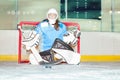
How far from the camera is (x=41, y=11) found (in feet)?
29.0

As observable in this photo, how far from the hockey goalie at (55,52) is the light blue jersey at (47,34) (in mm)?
75

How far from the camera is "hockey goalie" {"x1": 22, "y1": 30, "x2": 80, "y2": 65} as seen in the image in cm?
699

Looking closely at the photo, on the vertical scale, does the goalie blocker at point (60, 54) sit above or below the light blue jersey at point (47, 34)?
below

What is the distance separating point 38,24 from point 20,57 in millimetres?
763

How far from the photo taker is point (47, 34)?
280 inches

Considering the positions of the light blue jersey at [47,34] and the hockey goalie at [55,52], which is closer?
the hockey goalie at [55,52]

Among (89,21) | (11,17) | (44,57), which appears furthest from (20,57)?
(89,21)

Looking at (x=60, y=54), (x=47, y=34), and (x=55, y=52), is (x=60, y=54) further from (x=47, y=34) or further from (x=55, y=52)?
(x=47, y=34)

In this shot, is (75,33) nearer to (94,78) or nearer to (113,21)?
(113,21)

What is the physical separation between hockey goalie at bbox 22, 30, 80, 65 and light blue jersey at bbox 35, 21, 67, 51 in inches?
2.9

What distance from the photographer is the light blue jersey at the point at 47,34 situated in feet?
23.3

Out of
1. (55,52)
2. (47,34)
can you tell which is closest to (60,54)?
(55,52)

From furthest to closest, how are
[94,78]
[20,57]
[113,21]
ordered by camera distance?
[113,21] → [20,57] → [94,78]

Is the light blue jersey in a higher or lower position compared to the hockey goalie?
higher
